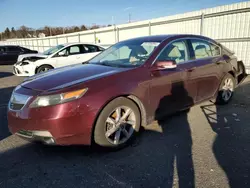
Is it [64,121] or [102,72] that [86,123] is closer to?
[64,121]

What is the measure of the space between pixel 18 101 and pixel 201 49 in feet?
11.4

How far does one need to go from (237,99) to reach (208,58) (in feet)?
5.75

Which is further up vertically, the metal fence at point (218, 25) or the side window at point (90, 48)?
the metal fence at point (218, 25)

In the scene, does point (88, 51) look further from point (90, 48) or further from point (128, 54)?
point (128, 54)

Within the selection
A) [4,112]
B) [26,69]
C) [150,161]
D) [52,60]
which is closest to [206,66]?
[150,161]

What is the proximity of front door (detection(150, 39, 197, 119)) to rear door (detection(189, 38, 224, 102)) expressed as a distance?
0.64ft

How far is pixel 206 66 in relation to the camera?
4.09m

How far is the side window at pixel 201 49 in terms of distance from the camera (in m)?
4.04

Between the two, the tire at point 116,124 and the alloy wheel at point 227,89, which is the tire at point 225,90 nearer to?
the alloy wheel at point 227,89

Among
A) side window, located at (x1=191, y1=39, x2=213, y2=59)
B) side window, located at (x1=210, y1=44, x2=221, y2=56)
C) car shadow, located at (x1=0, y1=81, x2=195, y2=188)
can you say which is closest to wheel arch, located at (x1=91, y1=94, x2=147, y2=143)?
car shadow, located at (x1=0, y1=81, x2=195, y2=188)

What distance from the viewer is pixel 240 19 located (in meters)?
7.79

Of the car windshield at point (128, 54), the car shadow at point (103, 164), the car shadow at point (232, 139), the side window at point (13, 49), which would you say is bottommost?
the car shadow at point (103, 164)

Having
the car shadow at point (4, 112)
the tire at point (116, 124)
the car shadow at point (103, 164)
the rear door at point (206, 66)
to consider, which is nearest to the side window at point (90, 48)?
the car shadow at point (4, 112)

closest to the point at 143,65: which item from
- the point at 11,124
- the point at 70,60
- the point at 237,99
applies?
the point at 11,124
